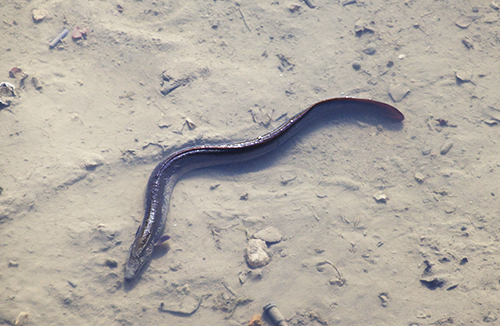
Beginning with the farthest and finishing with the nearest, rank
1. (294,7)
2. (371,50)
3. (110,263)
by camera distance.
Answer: (294,7) < (371,50) < (110,263)

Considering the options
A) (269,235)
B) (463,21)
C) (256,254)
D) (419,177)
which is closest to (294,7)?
(463,21)

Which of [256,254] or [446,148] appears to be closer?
[256,254]

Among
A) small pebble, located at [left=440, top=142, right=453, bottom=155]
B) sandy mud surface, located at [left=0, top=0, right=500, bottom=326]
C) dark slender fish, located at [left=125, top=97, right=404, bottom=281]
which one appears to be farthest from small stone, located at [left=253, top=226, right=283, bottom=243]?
small pebble, located at [left=440, top=142, right=453, bottom=155]

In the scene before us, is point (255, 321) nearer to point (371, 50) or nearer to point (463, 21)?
point (371, 50)

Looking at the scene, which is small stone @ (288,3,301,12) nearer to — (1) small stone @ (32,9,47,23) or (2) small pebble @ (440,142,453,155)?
(2) small pebble @ (440,142,453,155)

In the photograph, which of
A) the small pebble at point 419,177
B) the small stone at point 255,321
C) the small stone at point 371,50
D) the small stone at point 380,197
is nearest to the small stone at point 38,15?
the small stone at point 371,50

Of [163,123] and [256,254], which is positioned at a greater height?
[163,123]

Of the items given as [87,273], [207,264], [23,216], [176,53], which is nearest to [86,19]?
[176,53]

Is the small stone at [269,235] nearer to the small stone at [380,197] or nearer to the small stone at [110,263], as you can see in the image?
the small stone at [380,197]
